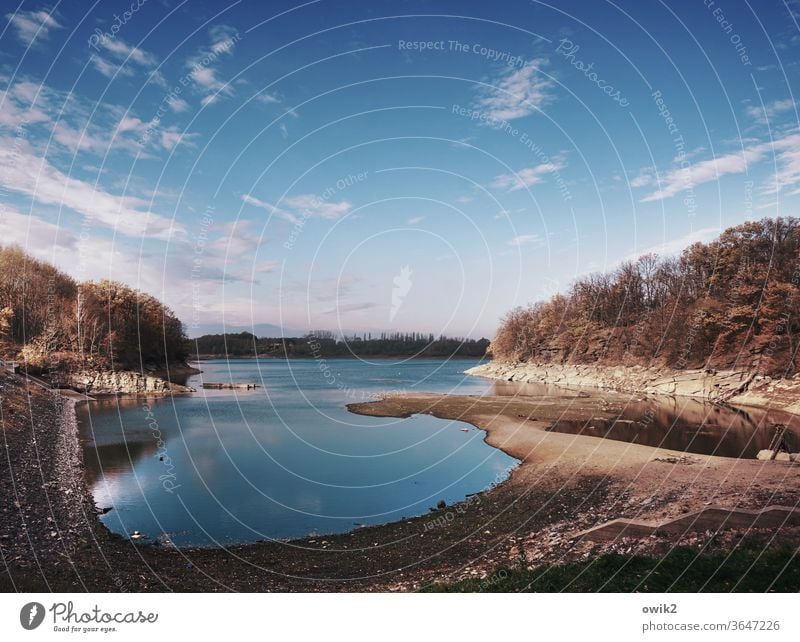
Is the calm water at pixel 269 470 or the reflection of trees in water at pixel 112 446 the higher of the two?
the reflection of trees in water at pixel 112 446

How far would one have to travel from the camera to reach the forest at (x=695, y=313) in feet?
154

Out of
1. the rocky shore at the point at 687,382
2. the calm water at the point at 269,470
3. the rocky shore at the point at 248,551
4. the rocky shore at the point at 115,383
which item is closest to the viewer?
the rocky shore at the point at 248,551

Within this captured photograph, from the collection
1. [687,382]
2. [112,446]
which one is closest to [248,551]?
[112,446]

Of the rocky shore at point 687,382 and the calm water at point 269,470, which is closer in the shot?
the calm water at point 269,470

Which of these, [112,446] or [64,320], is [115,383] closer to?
[64,320]

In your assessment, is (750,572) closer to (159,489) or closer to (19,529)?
(19,529)

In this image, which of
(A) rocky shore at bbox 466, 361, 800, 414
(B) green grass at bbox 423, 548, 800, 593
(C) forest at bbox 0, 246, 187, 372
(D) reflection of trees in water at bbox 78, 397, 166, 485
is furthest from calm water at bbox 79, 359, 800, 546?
(C) forest at bbox 0, 246, 187, 372

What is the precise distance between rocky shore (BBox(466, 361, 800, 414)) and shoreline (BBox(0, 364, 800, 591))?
29.0 metres

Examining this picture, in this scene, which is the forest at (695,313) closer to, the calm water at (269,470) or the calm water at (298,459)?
the calm water at (298,459)

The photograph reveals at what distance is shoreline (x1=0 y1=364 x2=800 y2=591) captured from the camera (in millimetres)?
9953

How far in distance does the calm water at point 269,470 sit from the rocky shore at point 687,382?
1163 inches

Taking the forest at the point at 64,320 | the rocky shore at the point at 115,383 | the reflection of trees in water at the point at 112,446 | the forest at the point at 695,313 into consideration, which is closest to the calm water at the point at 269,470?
the reflection of trees in water at the point at 112,446

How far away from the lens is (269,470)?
2202 centimetres

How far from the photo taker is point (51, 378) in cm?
4581
